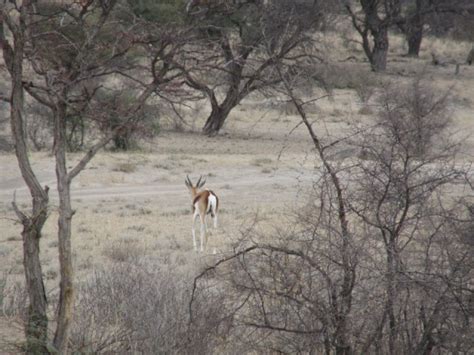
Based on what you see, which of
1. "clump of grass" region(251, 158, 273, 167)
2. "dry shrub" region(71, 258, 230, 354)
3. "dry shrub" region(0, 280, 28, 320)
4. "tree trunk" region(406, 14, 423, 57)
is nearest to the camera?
"dry shrub" region(71, 258, 230, 354)

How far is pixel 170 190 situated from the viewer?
80.3 feet

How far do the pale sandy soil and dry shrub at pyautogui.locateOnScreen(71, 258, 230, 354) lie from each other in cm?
78

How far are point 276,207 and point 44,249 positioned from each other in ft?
21.4

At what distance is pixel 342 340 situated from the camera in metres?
8.16

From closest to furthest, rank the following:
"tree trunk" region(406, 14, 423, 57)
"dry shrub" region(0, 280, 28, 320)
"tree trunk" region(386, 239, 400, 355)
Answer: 1. "tree trunk" region(386, 239, 400, 355)
2. "dry shrub" region(0, 280, 28, 320)
3. "tree trunk" region(406, 14, 423, 57)

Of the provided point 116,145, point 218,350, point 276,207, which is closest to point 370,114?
point 116,145

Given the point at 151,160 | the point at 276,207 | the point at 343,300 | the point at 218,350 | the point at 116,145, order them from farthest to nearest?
the point at 116,145 → the point at 151,160 → the point at 276,207 → the point at 218,350 → the point at 343,300

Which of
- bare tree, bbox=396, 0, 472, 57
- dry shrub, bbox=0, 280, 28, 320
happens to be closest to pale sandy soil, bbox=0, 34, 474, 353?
dry shrub, bbox=0, 280, 28, 320

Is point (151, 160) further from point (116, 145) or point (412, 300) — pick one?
point (412, 300)

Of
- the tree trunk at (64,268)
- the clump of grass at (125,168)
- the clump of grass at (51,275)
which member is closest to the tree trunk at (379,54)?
the clump of grass at (125,168)

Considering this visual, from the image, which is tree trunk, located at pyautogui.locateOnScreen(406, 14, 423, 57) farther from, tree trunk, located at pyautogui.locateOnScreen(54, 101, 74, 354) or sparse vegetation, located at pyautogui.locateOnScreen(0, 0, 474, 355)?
tree trunk, located at pyautogui.locateOnScreen(54, 101, 74, 354)

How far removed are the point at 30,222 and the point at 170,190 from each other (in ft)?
54.4

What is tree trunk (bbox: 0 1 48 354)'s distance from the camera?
7.88 m

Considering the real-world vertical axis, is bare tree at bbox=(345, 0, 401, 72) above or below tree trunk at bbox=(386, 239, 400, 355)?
above
